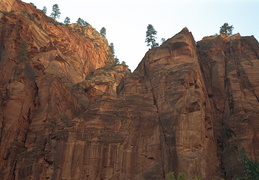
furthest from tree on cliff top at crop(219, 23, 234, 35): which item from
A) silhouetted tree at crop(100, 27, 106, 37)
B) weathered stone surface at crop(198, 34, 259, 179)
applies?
silhouetted tree at crop(100, 27, 106, 37)

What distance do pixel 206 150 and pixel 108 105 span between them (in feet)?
Answer: 47.2

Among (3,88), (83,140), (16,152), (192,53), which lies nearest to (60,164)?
(83,140)

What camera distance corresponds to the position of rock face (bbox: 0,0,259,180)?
131 ft

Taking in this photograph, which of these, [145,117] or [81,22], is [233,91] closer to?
[145,117]

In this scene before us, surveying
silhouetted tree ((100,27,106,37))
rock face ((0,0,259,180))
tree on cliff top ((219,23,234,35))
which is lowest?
rock face ((0,0,259,180))

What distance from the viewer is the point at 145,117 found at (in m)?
43.8

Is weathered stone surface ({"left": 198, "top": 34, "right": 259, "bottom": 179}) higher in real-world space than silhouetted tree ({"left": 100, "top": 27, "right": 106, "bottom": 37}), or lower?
lower

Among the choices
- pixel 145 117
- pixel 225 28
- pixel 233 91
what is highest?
pixel 225 28

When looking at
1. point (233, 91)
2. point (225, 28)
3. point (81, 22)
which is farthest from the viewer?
point (81, 22)

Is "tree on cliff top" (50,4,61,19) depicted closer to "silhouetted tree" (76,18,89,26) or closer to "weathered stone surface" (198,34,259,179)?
"silhouetted tree" (76,18,89,26)

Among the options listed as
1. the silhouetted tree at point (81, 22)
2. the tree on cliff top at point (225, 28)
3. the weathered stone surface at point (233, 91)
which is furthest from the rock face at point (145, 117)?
the silhouetted tree at point (81, 22)

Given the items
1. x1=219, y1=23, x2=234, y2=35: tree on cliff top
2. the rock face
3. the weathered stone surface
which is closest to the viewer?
the rock face

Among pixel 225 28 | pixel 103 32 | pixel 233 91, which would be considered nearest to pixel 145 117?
pixel 233 91

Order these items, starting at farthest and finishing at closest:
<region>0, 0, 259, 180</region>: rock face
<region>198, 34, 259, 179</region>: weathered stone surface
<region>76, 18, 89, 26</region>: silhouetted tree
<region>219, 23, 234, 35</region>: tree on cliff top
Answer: <region>76, 18, 89, 26</region>: silhouetted tree, <region>219, 23, 234, 35</region>: tree on cliff top, <region>198, 34, 259, 179</region>: weathered stone surface, <region>0, 0, 259, 180</region>: rock face
